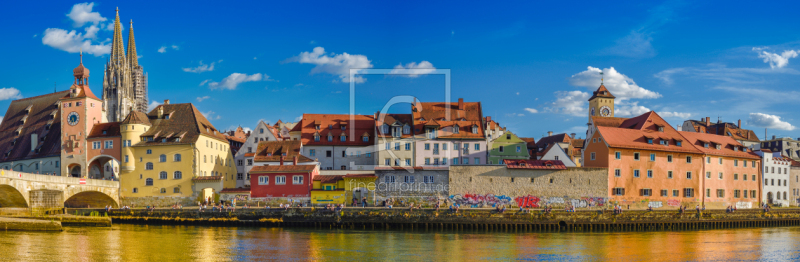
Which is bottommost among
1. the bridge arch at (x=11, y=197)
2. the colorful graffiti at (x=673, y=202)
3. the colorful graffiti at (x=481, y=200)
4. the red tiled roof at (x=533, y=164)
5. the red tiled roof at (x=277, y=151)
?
the colorful graffiti at (x=673, y=202)

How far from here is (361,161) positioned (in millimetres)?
79312

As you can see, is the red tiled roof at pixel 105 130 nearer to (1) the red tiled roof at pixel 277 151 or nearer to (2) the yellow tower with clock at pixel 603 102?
(1) the red tiled roof at pixel 277 151

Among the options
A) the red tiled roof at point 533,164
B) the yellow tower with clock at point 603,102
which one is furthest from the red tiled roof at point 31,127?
the yellow tower with clock at point 603,102

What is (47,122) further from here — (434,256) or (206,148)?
(434,256)

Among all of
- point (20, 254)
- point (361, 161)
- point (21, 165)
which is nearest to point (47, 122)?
point (21, 165)

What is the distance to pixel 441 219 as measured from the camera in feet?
205

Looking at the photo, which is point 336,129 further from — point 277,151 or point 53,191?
point 53,191

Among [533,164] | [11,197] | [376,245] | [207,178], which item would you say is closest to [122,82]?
[207,178]

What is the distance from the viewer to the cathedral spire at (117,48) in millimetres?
138375

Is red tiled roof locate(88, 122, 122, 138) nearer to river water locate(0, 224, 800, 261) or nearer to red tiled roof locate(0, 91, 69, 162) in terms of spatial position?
red tiled roof locate(0, 91, 69, 162)

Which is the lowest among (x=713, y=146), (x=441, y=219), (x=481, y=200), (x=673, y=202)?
(x=441, y=219)

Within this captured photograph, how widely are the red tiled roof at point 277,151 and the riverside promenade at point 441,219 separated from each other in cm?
1021

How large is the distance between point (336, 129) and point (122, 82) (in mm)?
73667

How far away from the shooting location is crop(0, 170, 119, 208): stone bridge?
5953 centimetres
